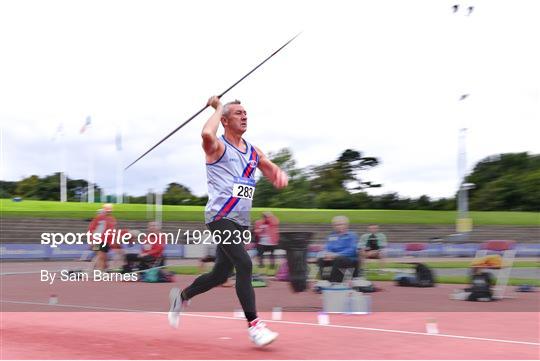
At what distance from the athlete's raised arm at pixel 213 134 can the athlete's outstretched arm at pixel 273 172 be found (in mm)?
628

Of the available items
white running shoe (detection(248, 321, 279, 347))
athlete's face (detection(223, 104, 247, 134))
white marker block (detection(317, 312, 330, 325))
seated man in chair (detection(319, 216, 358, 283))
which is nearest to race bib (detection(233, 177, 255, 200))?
athlete's face (detection(223, 104, 247, 134))

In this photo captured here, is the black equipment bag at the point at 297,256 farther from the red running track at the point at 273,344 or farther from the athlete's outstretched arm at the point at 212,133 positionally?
the athlete's outstretched arm at the point at 212,133

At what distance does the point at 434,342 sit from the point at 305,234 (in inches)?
206

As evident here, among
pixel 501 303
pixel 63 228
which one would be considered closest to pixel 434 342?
pixel 501 303

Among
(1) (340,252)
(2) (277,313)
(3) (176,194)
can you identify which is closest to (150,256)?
(1) (340,252)

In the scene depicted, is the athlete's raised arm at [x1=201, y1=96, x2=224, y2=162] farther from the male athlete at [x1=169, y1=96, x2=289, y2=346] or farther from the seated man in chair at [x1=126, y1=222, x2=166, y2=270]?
the seated man in chair at [x1=126, y1=222, x2=166, y2=270]

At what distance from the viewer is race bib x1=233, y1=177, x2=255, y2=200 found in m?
6.04

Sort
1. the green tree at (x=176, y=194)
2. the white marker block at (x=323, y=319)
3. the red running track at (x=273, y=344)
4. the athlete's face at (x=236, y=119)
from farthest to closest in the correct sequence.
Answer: the green tree at (x=176, y=194) → the white marker block at (x=323, y=319) → the athlete's face at (x=236, y=119) → the red running track at (x=273, y=344)

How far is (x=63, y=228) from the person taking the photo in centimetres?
4216

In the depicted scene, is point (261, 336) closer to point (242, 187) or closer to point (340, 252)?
point (242, 187)

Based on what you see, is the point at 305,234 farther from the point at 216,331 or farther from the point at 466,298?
the point at 216,331

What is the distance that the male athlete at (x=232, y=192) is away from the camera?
5.97 meters

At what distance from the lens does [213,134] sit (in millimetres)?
5840

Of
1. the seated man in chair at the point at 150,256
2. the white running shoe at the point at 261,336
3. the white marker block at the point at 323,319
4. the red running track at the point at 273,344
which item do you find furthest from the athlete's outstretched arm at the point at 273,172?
the seated man in chair at the point at 150,256
